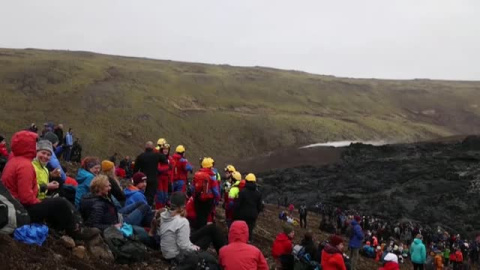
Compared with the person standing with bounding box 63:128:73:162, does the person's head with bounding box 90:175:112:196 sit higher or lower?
higher


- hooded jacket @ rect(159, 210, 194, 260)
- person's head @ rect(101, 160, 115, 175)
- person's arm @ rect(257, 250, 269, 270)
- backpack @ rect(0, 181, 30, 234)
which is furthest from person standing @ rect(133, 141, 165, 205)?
person's arm @ rect(257, 250, 269, 270)

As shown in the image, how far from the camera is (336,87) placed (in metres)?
131

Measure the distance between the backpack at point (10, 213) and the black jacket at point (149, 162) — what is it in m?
5.63

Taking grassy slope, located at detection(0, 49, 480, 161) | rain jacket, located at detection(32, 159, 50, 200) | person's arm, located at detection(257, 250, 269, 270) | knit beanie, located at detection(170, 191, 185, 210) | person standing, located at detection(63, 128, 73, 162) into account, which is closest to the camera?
person's arm, located at detection(257, 250, 269, 270)

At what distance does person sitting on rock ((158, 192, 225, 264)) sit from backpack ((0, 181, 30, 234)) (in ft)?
7.84

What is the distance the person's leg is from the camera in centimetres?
984

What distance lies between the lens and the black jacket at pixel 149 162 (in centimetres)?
1303

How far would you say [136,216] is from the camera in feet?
32.5

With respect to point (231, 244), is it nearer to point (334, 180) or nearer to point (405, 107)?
point (334, 180)

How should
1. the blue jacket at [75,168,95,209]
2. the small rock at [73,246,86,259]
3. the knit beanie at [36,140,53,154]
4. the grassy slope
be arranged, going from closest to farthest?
the small rock at [73,246,86,259] → the knit beanie at [36,140,53,154] → the blue jacket at [75,168,95,209] → the grassy slope

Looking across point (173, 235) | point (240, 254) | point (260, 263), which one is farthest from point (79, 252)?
point (260, 263)

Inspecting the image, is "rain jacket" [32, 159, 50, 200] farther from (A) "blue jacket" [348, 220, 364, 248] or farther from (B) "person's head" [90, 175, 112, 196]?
(A) "blue jacket" [348, 220, 364, 248]

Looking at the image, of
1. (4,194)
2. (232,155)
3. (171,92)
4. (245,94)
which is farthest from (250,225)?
(245,94)

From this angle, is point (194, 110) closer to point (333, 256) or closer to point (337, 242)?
point (337, 242)
